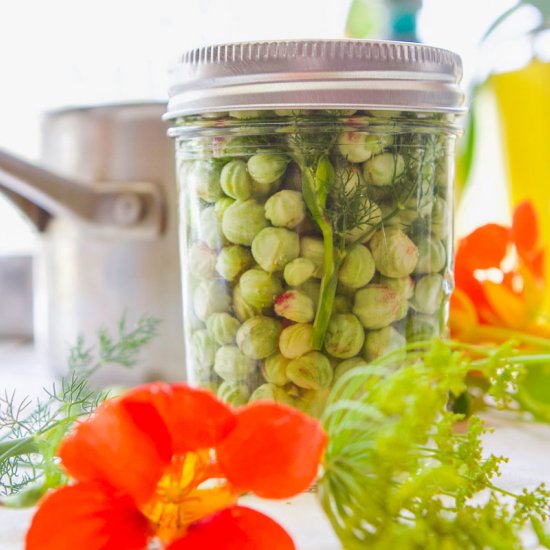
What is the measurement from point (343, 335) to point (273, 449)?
0.10m

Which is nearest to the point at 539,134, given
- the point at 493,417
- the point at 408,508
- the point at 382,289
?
the point at 493,417

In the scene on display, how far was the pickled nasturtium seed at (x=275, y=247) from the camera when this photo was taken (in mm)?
378

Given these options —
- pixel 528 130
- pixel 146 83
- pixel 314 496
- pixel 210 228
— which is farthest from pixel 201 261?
pixel 146 83

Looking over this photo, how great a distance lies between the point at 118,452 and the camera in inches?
11.2

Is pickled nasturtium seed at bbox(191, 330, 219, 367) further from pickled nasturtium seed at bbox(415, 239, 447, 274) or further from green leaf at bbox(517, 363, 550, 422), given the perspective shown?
green leaf at bbox(517, 363, 550, 422)

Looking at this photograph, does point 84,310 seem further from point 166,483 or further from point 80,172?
point 166,483

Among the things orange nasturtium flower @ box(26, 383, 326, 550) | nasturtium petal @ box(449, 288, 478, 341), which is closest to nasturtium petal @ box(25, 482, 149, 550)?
orange nasturtium flower @ box(26, 383, 326, 550)

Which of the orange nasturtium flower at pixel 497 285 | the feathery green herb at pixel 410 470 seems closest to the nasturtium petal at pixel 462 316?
the orange nasturtium flower at pixel 497 285

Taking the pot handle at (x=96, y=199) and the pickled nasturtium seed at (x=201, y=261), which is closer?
the pickled nasturtium seed at (x=201, y=261)

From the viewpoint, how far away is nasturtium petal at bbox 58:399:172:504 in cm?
28

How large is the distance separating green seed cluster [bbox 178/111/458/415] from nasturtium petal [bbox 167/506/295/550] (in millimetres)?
93

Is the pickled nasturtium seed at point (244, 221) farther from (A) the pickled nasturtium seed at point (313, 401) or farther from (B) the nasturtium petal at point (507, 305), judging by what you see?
(B) the nasturtium petal at point (507, 305)

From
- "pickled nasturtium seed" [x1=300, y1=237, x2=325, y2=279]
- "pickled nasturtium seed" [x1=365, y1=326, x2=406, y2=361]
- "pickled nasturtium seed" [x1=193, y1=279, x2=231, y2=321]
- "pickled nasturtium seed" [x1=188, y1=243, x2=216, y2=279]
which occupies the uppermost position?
"pickled nasturtium seed" [x1=300, y1=237, x2=325, y2=279]

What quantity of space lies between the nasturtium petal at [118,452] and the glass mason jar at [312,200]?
0.36 ft
